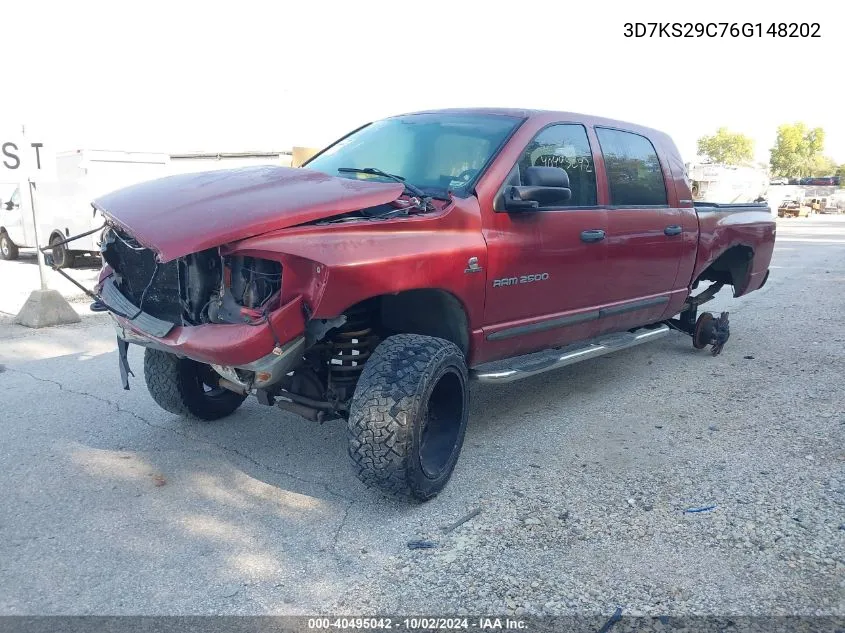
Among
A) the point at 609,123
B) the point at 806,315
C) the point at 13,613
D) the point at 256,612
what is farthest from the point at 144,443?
the point at 806,315

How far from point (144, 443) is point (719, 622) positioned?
321 cm

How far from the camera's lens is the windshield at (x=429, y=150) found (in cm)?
388

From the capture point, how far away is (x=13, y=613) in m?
2.48

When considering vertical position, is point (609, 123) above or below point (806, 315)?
above

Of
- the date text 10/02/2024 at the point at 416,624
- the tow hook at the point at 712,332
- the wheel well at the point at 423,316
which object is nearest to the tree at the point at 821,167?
the tow hook at the point at 712,332

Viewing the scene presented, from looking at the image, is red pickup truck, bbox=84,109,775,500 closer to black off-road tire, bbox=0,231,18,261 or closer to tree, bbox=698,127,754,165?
black off-road tire, bbox=0,231,18,261

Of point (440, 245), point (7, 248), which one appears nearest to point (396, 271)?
point (440, 245)

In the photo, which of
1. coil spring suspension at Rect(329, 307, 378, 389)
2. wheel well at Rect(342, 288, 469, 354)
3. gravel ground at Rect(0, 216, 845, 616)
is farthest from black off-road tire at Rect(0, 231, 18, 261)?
coil spring suspension at Rect(329, 307, 378, 389)

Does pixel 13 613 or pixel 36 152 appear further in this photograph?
pixel 36 152

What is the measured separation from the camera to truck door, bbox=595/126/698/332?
460 centimetres

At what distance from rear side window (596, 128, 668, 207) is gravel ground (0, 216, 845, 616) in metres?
1.48

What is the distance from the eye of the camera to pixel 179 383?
13.3 ft

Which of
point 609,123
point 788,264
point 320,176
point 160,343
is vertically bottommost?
point 788,264

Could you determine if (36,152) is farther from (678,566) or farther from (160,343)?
(678,566)
